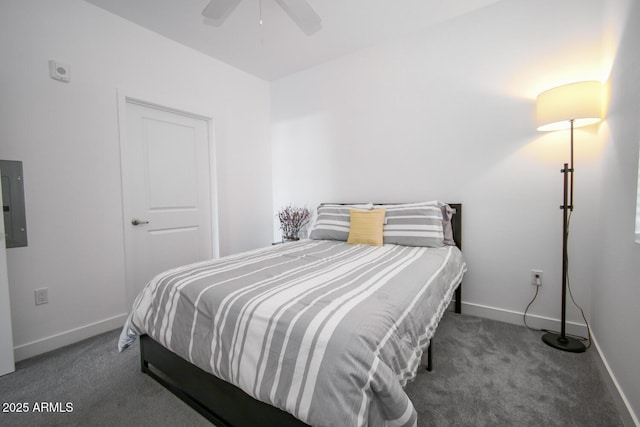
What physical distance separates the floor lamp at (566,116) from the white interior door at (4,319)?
11.5 feet

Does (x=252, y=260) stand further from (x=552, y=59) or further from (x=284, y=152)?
(x=552, y=59)

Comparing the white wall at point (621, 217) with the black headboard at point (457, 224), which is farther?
the black headboard at point (457, 224)

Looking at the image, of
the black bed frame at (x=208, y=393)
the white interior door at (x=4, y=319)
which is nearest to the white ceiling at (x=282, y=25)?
the white interior door at (x=4, y=319)

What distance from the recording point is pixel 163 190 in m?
2.72

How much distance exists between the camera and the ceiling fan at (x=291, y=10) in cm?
177

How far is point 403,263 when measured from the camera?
5.98 ft

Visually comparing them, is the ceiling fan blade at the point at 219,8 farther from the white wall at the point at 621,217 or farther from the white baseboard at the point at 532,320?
the white baseboard at the point at 532,320

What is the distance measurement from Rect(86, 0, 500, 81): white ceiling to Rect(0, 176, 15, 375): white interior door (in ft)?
6.07

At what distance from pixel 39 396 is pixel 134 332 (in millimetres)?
548

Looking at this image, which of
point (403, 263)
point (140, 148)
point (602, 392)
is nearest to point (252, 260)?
point (403, 263)

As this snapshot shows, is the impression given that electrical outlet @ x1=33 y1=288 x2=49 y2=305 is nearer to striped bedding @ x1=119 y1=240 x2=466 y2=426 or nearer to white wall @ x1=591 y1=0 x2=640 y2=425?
striped bedding @ x1=119 y1=240 x2=466 y2=426

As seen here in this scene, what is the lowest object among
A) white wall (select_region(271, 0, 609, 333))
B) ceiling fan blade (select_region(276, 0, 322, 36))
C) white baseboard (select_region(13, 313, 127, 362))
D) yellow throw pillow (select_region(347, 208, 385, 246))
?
white baseboard (select_region(13, 313, 127, 362))

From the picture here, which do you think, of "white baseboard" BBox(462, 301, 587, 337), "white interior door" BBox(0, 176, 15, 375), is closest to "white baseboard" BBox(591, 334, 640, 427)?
"white baseboard" BBox(462, 301, 587, 337)

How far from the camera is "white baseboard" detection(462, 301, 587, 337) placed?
6.75 feet
